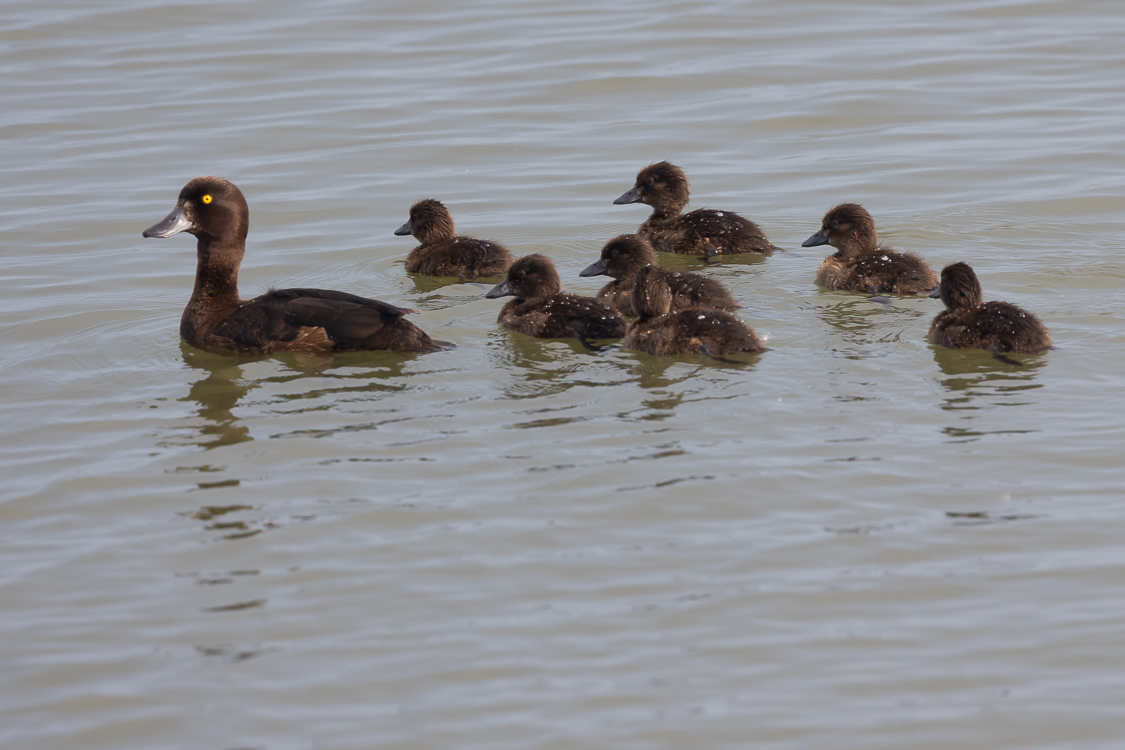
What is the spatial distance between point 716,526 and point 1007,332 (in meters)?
2.62

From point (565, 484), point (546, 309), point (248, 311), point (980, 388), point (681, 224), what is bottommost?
point (565, 484)

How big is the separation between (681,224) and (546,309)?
2.36 m

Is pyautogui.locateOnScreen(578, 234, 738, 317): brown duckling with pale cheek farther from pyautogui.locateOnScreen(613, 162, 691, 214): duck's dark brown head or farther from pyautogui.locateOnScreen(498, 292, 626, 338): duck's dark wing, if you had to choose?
pyautogui.locateOnScreen(613, 162, 691, 214): duck's dark brown head

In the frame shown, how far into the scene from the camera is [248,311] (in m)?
7.61

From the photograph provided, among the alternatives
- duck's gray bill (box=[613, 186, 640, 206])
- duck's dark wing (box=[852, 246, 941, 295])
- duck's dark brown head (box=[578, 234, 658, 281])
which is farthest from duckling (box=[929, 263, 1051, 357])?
duck's gray bill (box=[613, 186, 640, 206])

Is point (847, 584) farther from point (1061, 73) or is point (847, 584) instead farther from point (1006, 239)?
point (1061, 73)

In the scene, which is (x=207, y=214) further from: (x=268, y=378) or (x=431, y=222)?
(x=431, y=222)

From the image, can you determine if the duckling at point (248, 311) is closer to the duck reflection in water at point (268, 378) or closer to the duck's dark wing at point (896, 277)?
the duck reflection in water at point (268, 378)

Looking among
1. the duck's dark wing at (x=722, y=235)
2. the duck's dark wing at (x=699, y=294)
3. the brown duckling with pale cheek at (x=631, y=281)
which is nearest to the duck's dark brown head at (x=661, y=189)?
the duck's dark wing at (x=722, y=235)

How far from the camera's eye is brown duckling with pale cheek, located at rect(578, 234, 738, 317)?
26.2ft

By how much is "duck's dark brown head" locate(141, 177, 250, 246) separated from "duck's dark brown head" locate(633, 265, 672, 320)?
2373mm

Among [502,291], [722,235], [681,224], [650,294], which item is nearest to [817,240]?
[722,235]

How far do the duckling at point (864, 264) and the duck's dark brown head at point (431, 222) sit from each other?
2653 mm

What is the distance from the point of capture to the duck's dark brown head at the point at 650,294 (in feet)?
24.9
